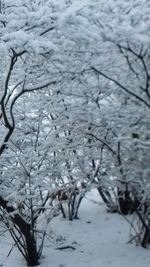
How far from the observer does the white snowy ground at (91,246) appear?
5676 mm

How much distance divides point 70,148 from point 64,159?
32cm

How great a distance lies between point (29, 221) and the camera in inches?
224

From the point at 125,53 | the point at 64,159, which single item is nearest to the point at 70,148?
the point at 64,159

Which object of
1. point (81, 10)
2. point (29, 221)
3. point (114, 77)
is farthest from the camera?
point (29, 221)

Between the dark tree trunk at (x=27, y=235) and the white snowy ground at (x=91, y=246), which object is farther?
the white snowy ground at (x=91, y=246)

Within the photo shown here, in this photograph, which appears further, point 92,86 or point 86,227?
point 86,227

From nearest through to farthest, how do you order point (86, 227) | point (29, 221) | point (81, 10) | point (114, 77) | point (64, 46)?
point (81, 10) → point (64, 46) → point (114, 77) → point (29, 221) → point (86, 227)

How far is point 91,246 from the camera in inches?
246

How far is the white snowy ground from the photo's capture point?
18.6 ft

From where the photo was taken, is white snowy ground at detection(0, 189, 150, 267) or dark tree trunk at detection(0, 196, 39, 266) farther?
white snowy ground at detection(0, 189, 150, 267)

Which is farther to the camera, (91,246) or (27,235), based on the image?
(91,246)

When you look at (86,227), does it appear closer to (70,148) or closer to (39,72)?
(70,148)

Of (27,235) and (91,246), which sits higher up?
(27,235)

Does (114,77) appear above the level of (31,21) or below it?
below
